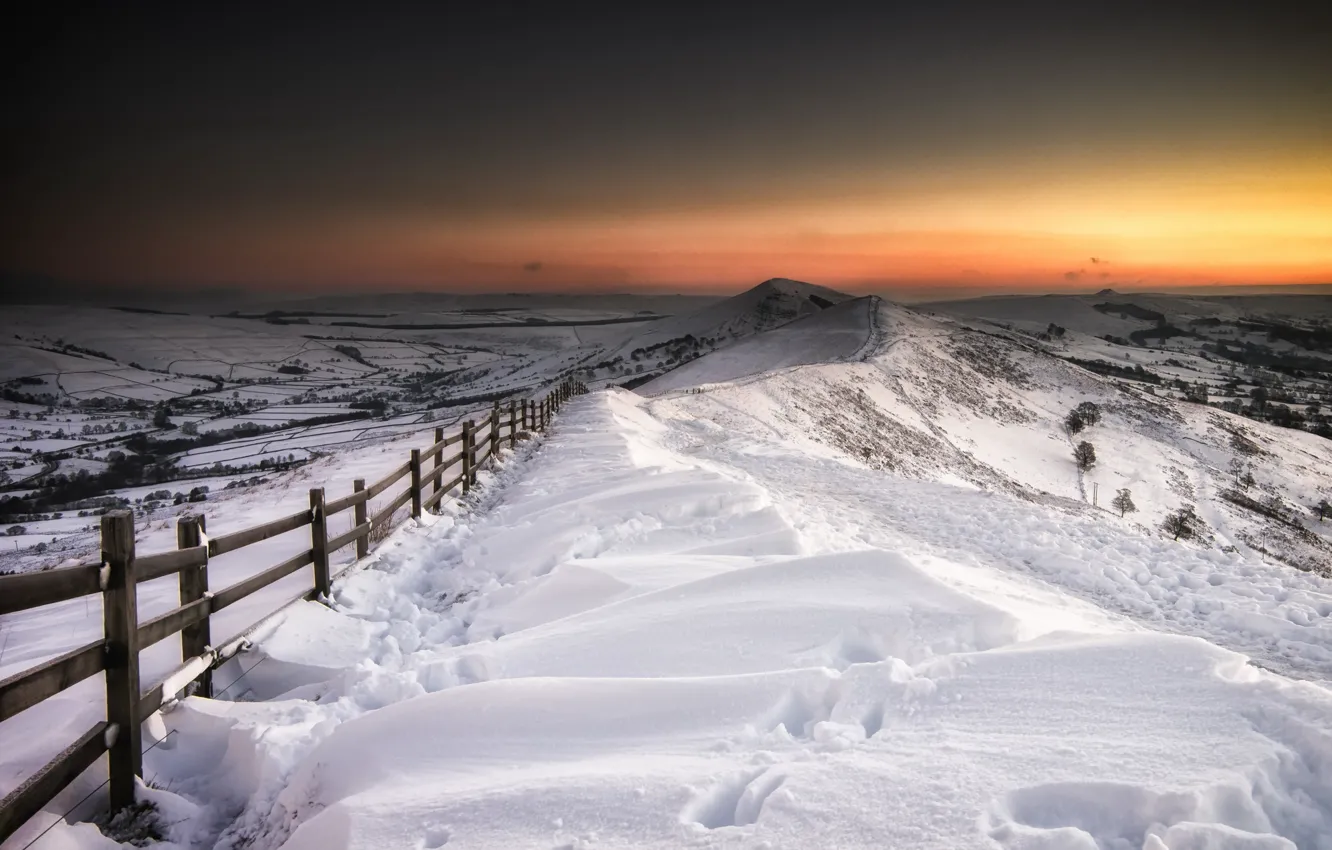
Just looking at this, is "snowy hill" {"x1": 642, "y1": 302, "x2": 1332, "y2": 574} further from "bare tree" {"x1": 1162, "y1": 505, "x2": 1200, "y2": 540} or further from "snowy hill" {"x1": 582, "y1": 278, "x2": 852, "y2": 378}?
"snowy hill" {"x1": 582, "y1": 278, "x2": 852, "y2": 378}

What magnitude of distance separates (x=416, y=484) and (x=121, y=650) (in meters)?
6.42

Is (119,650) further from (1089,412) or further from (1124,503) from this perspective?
(1089,412)

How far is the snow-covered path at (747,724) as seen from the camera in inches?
111

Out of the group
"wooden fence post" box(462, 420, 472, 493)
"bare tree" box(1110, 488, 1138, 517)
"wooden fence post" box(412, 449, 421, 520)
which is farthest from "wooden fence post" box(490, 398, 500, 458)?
"bare tree" box(1110, 488, 1138, 517)

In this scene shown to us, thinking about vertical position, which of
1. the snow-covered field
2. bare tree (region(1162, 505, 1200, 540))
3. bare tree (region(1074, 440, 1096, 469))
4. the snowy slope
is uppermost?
the snowy slope

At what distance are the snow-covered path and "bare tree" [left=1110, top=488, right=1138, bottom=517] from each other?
32513 millimetres

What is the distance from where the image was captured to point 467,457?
1284 cm

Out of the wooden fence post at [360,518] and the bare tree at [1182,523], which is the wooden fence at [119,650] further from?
the bare tree at [1182,523]

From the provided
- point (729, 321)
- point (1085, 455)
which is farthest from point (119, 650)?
point (729, 321)

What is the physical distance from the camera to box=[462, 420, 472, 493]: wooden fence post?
40.9ft

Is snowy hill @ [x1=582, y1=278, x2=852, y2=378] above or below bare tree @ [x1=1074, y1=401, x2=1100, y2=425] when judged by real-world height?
above

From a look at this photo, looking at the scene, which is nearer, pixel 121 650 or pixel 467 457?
pixel 121 650

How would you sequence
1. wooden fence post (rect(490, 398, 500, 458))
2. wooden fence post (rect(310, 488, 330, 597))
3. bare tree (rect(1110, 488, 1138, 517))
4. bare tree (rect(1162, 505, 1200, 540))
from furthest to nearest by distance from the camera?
1. bare tree (rect(1110, 488, 1138, 517))
2. bare tree (rect(1162, 505, 1200, 540))
3. wooden fence post (rect(490, 398, 500, 458))
4. wooden fence post (rect(310, 488, 330, 597))

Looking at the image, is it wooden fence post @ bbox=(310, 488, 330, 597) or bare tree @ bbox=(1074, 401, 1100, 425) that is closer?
wooden fence post @ bbox=(310, 488, 330, 597)
